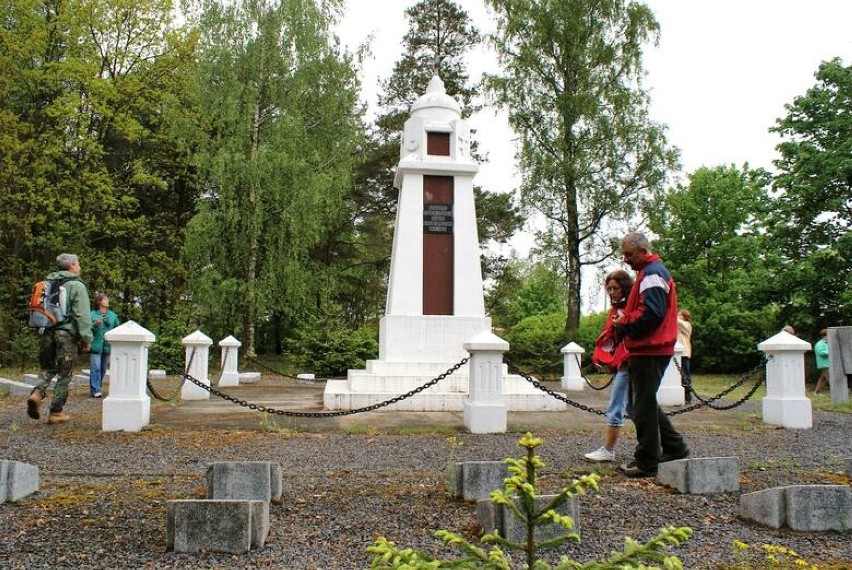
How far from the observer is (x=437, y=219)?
11.2 metres

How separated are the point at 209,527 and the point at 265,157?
18334mm

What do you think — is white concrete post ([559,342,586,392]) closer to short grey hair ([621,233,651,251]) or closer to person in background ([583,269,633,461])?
person in background ([583,269,633,461])

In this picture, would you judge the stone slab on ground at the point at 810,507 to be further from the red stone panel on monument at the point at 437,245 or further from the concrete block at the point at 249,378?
the concrete block at the point at 249,378

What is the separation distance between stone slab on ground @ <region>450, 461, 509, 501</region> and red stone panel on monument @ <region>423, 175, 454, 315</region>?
6763 mm

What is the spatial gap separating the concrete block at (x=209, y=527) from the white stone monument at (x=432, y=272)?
6199mm

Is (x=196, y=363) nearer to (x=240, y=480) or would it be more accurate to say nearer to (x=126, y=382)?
(x=126, y=382)

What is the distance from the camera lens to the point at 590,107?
21.8 meters

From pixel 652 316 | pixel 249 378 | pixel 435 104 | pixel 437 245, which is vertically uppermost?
pixel 435 104

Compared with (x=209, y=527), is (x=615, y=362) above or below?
above

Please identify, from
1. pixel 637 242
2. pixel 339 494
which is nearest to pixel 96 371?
pixel 339 494

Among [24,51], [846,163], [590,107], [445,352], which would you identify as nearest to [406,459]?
[445,352]

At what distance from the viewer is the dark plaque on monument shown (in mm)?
11164

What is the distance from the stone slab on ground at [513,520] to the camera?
338 centimetres

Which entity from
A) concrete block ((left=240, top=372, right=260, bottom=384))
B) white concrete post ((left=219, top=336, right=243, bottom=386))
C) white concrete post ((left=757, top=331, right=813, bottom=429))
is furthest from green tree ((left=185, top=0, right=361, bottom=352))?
white concrete post ((left=757, top=331, right=813, bottom=429))
